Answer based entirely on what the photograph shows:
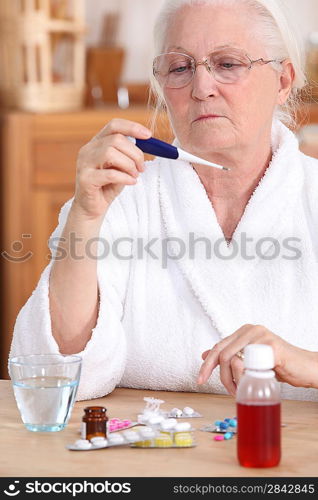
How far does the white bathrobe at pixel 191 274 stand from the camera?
169 centimetres

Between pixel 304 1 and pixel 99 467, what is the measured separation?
3.00 metres

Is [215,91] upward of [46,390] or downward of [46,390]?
upward

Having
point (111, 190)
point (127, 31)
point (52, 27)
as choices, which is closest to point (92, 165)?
point (111, 190)

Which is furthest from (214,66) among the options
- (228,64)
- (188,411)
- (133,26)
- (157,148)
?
(133,26)

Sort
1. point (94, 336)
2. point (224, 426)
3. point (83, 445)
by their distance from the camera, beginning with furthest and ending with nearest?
point (94, 336) < point (224, 426) < point (83, 445)

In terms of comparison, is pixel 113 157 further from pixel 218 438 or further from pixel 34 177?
pixel 34 177

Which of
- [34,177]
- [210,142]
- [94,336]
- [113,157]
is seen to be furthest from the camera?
[34,177]

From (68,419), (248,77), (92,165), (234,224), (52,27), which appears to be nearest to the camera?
(68,419)

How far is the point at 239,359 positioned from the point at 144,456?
27 cm

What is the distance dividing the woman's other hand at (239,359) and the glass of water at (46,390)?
212 millimetres

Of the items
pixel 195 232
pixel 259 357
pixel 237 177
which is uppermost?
pixel 237 177

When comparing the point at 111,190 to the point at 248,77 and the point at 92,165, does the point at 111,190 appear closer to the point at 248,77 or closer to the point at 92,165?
the point at 92,165

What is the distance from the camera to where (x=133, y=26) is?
3.83 metres

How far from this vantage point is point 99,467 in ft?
3.77
